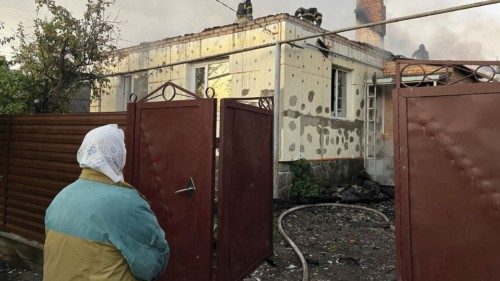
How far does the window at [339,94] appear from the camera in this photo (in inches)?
459

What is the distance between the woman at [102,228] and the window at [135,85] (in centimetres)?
1081

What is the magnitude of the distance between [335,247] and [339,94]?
21.5 ft

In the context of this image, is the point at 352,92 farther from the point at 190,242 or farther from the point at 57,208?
the point at 57,208

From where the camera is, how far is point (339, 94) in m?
12.0

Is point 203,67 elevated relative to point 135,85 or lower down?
elevated

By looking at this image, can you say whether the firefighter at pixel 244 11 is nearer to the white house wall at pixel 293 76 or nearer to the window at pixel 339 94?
the white house wall at pixel 293 76

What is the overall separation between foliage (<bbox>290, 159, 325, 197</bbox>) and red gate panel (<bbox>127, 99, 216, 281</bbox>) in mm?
5920

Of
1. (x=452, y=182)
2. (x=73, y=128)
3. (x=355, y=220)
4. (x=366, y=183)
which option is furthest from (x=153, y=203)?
(x=366, y=183)

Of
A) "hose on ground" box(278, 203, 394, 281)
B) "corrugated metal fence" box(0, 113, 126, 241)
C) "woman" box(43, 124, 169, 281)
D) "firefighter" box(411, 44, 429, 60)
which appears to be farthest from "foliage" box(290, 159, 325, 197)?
"firefighter" box(411, 44, 429, 60)

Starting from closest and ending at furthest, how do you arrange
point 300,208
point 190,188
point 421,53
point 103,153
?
point 103,153 < point 190,188 < point 300,208 < point 421,53

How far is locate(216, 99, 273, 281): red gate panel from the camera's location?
13.4ft

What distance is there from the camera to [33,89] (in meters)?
9.04

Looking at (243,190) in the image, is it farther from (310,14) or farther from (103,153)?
(310,14)

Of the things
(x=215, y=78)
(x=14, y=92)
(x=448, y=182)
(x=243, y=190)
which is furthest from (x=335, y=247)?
(x=14, y=92)
